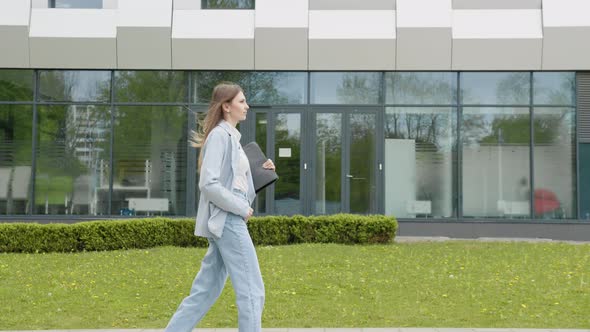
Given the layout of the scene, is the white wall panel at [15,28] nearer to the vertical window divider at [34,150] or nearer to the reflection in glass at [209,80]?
the vertical window divider at [34,150]

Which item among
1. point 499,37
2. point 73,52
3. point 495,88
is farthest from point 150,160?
point 499,37

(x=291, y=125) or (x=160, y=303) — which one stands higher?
(x=291, y=125)

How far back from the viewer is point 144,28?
54.7ft

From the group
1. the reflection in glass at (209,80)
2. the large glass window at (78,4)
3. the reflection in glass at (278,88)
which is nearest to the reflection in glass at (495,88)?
the reflection in glass at (278,88)

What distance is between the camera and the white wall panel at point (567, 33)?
16.3 metres

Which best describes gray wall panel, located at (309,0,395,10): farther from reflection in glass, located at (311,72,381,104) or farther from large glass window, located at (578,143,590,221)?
large glass window, located at (578,143,590,221)

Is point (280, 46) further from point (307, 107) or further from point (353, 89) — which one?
point (353, 89)

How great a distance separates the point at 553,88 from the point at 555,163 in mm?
1820

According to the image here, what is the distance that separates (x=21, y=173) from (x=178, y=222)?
216 inches

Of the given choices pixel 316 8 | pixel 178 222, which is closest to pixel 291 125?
pixel 316 8

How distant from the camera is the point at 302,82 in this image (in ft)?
55.9

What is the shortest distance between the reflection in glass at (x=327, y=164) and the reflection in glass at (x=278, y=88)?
75 centimetres

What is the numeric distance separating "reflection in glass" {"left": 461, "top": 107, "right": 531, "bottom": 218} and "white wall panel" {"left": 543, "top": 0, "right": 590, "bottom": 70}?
1732 mm

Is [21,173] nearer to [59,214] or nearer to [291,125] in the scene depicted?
[59,214]
